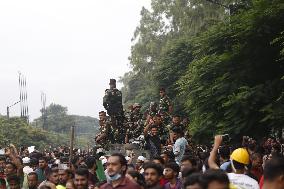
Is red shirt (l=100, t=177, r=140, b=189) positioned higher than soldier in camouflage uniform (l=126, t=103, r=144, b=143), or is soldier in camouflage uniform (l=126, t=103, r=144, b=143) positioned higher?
soldier in camouflage uniform (l=126, t=103, r=144, b=143)

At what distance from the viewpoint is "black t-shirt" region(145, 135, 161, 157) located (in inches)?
530

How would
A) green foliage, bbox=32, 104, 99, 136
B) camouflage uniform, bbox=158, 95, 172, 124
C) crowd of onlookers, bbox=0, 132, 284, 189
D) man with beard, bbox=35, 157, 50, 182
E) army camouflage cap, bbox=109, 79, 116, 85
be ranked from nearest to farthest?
crowd of onlookers, bbox=0, 132, 284, 189 → man with beard, bbox=35, 157, 50, 182 → army camouflage cap, bbox=109, 79, 116, 85 → camouflage uniform, bbox=158, 95, 172, 124 → green foliage, bbox=32, 104, 99, 136

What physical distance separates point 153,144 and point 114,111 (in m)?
2.00

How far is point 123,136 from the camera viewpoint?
15.3 metres

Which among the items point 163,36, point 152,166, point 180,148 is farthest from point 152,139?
point 163,36

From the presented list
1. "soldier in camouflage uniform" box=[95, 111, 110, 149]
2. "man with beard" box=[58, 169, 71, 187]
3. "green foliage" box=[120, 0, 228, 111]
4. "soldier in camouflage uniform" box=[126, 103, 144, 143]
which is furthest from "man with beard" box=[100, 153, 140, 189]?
"green foliage" box=[120, 0, 228, 111]

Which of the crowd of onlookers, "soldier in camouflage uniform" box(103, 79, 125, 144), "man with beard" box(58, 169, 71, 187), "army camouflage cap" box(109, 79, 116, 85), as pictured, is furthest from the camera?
"soldier in camouflage uniform" box(103, 79, 125, 144)

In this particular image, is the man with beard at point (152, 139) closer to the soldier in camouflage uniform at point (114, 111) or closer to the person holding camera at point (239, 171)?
the soldier in camouflage uniform at point (114, 111)

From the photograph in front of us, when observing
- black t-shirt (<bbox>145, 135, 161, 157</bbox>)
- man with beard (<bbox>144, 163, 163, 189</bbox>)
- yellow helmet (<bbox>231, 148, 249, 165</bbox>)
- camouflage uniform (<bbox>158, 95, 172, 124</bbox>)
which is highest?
camouflage uniform (<bbox>158, 95, 172, 124</bbox>)

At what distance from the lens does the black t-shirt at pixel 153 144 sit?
13.5 m

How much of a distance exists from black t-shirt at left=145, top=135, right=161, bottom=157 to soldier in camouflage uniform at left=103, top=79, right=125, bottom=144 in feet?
5.61

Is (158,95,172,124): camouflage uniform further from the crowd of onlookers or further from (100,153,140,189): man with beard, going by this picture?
(100,153,140,189): man with beard

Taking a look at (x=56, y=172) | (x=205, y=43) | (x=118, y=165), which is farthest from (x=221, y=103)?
(x=118, y=165)

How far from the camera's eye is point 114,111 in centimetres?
1509
